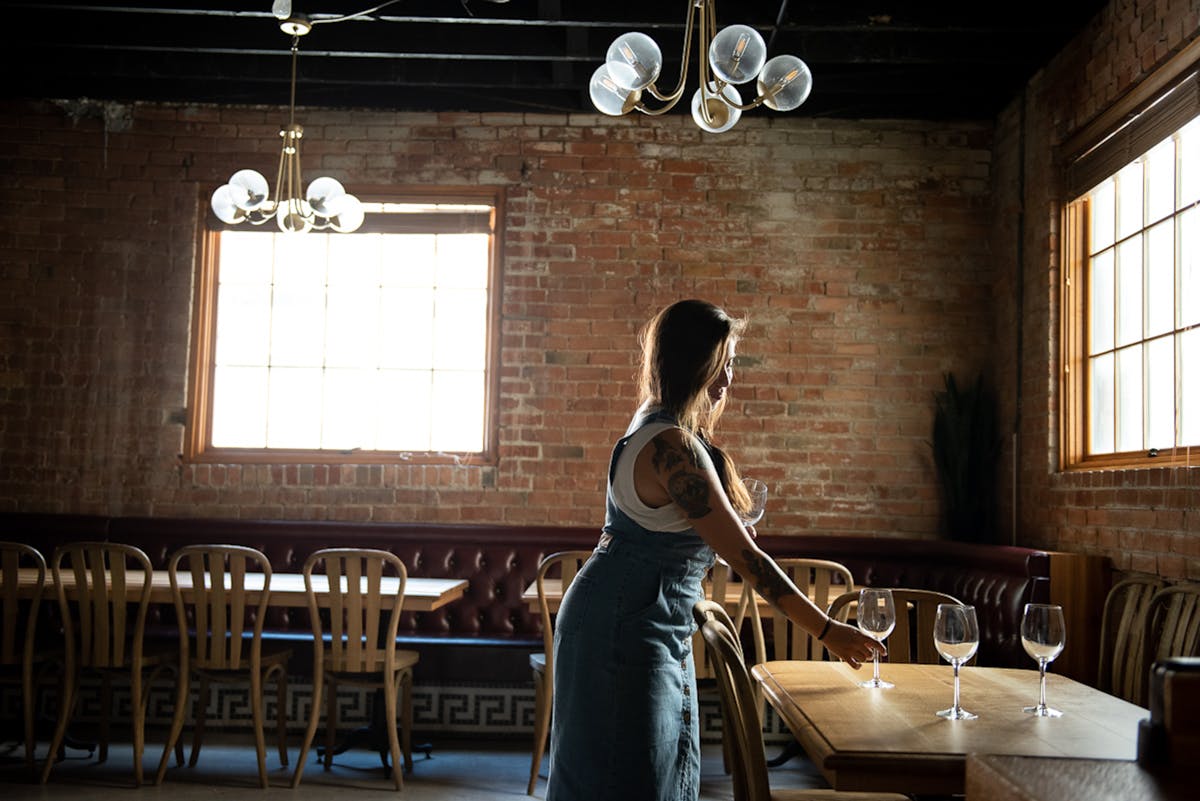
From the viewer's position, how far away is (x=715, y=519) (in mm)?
2029

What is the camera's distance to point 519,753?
504cm

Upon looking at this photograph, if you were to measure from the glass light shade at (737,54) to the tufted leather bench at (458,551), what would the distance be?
9.35ft

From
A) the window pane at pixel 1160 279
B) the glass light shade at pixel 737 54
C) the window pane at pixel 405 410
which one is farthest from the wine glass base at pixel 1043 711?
the window pane at pixel 405 410

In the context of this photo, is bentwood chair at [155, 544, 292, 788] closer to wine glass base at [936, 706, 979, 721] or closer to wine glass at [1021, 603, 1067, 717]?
wine glass base at [936, 706, 979, 721]

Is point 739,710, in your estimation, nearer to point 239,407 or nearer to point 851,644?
point 851,644

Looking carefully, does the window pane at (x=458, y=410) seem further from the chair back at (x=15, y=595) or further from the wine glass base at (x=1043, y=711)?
the wine glass base at (x=1043, y=711)

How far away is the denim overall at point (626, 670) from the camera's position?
2.07m

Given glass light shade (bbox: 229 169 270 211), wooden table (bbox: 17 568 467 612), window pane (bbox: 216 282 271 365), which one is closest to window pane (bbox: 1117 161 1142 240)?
wooden table (bbox: 17 568 467 612)

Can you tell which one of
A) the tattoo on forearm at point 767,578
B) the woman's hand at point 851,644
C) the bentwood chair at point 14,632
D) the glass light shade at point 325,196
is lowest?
the bentwood chair at point 14,632

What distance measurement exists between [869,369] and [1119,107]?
1879 millimetres

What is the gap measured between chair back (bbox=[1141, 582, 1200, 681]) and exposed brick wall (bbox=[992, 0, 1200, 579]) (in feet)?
0.70

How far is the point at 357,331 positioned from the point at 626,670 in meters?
4.23

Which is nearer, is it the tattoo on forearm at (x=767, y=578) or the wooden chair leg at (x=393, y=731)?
the tattoo on forearm at (x=767, y=578)

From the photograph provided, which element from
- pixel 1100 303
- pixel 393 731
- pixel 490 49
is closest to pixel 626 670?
pixel 393 731
